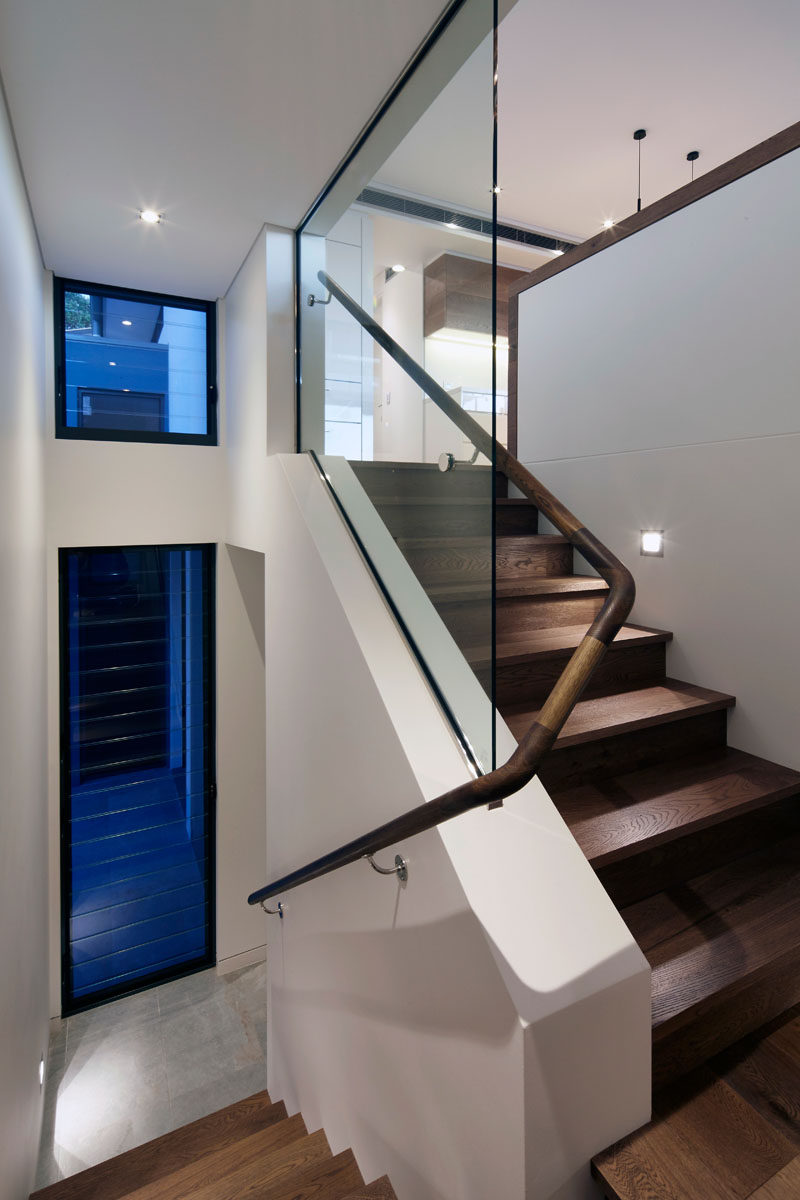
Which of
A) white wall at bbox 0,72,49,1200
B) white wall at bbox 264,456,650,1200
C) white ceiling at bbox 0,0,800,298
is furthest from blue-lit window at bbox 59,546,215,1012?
white wall at bbox 264,456,650,1200

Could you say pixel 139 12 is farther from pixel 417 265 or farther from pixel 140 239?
pixel 140 239

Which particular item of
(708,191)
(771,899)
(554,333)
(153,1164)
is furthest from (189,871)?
(708,191)

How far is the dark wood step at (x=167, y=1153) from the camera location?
2.37 m

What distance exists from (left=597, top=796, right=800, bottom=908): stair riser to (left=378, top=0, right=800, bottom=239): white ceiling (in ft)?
6.03

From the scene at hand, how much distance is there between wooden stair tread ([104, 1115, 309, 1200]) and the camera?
197 centimetres

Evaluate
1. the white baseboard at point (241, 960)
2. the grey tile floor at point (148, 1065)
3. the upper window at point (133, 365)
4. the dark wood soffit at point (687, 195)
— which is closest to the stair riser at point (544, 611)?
the dark wood soffit at point (687, 195)

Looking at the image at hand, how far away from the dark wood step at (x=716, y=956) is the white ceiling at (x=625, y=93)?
6.46ft

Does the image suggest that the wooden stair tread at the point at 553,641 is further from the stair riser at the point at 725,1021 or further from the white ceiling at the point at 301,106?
the white ceiling at the point at 301,106

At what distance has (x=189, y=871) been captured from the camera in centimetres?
422

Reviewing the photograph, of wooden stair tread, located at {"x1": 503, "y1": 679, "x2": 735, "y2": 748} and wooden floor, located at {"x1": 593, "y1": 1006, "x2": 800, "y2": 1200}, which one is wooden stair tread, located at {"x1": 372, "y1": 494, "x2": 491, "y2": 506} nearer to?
wooden stair tread, located at {"x1": 503, "y1": 679, "x2": 735, "y2": 748}

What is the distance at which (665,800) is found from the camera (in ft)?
6.28

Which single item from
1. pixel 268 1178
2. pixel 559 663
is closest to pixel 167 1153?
pixel 268 1178

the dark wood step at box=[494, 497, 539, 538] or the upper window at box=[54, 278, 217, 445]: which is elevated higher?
the upper window at box=[54, 278, 217, 445]

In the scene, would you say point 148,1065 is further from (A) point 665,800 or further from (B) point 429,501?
(B) point 429,501
